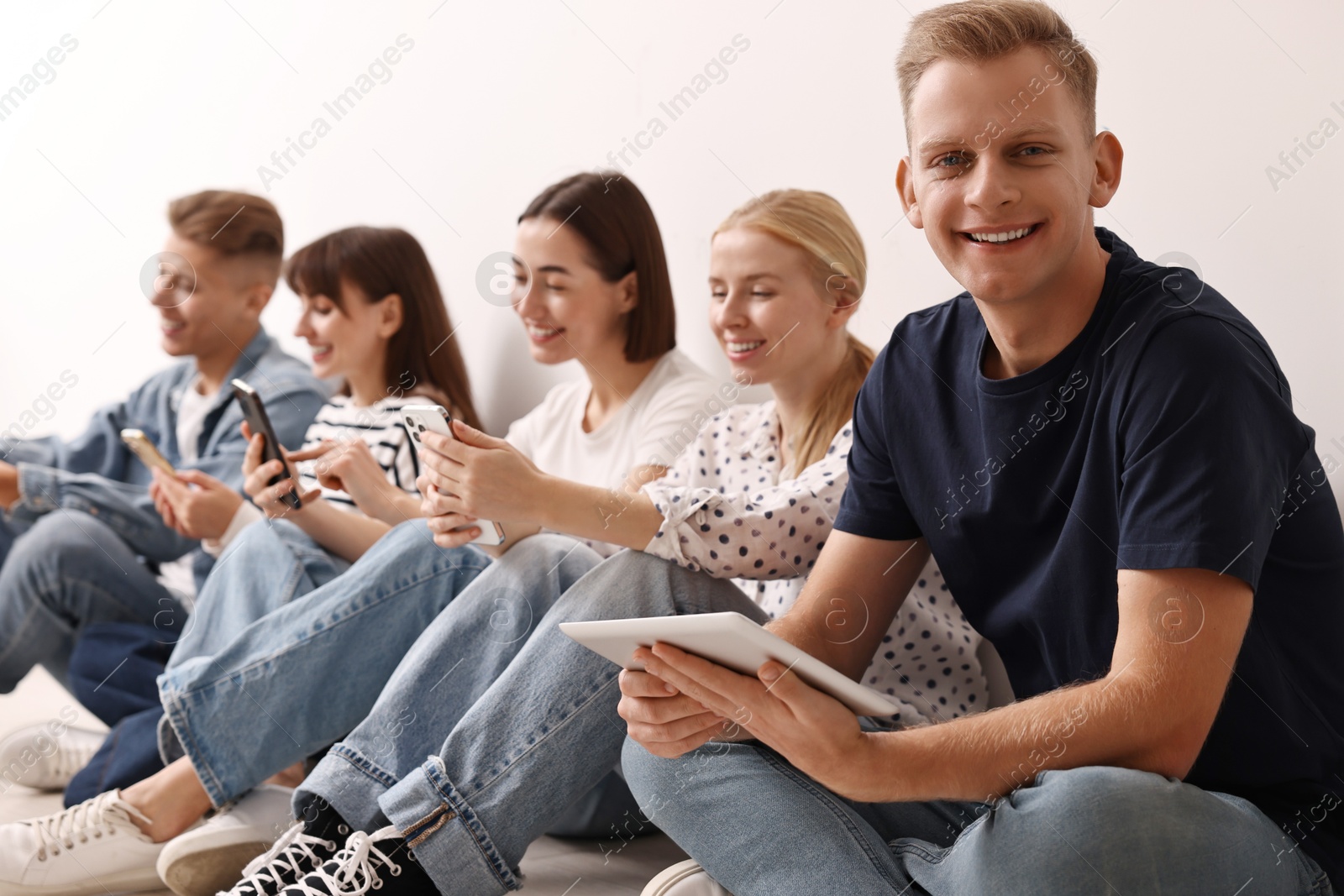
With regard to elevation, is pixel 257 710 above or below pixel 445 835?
below

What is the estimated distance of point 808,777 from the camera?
37.8 inches

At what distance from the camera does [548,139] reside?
2.04 meters

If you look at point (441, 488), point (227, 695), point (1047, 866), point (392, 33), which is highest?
point (392, 33)

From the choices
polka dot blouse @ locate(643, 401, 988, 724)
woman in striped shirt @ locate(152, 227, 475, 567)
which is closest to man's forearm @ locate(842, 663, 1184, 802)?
polka dot blouse @ locate(643, 401, 988, 724)

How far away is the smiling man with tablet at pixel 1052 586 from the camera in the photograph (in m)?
0.77

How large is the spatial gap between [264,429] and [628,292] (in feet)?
1.88

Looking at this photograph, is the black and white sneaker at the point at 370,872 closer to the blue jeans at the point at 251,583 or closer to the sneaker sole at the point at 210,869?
the sneaker sole at the point at 210,869

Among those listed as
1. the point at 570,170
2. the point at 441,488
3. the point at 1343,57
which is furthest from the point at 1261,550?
the point at 570,170

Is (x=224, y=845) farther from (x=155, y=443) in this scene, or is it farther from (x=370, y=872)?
(x=155, y=443)

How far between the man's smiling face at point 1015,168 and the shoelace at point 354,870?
73 centimetres

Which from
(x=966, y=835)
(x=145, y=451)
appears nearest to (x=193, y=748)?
(x=145, y=451)

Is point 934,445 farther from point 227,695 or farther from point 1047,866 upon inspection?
point 227,695

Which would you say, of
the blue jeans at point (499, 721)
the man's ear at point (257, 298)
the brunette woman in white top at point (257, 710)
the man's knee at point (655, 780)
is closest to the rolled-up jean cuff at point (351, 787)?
the blue jeans at point (499, 721)

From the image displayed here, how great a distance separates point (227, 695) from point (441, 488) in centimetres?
33
